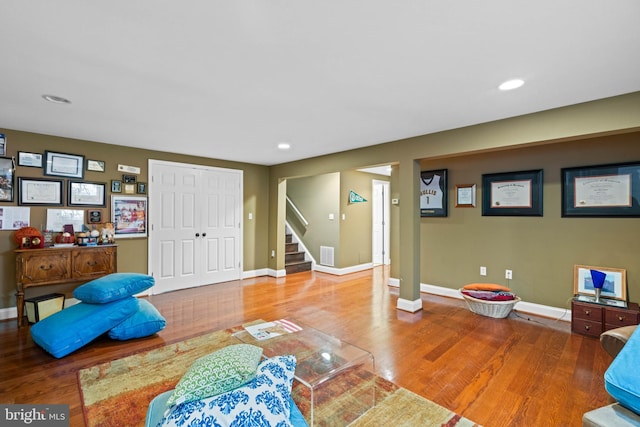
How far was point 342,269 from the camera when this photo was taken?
20.4 ft

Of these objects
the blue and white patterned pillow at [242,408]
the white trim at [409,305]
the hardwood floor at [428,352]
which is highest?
the blue and white patterned pillow at [242,408]

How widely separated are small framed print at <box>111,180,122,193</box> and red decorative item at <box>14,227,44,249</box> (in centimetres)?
103

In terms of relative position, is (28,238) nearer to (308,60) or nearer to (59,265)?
(59,265)

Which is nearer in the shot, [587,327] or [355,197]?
[587,327]

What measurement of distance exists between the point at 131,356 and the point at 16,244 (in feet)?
7.89

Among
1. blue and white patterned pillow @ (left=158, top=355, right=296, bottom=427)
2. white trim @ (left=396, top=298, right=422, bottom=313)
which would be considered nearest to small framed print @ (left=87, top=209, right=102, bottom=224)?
blue and white patterned pillow @ (left=158, top=355, right=296, bottom=427)

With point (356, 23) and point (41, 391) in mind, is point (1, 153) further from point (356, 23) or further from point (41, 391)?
point (356, 23)

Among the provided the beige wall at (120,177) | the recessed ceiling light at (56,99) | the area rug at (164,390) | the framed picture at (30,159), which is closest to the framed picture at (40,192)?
the beige wall at (120,177)

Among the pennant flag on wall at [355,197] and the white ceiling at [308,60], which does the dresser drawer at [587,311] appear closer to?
the white ceiling at [308,60]

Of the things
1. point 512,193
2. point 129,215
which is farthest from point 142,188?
point 512,193

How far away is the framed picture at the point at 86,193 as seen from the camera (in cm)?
399

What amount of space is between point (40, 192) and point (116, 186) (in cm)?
82

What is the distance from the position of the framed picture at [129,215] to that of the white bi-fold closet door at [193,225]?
4.7 inches

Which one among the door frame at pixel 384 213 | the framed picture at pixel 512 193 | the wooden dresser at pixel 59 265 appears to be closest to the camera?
the wooden dresser at pixel 59 265
